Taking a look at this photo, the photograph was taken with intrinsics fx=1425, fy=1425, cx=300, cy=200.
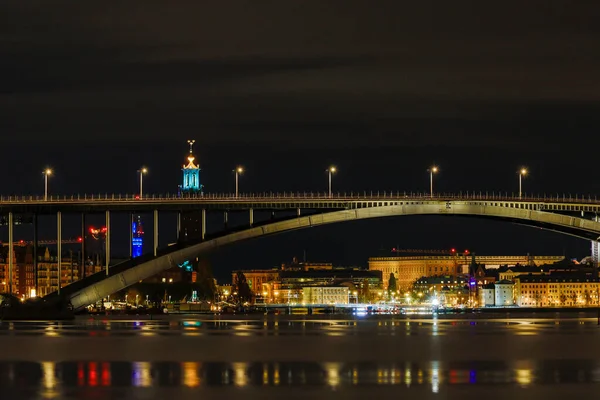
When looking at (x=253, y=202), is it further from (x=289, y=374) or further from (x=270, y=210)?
(x=289, y=374)

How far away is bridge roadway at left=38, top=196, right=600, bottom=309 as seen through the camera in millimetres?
136250

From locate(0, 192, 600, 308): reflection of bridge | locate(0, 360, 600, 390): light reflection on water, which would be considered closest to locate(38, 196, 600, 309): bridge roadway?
locate(0, 192, 600, 308): reflection of bridge

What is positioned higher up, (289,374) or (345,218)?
(345,218)

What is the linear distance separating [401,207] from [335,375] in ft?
316

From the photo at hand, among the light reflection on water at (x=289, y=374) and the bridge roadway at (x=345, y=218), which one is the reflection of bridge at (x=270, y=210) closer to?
the bridge roadway at (x=345, y=218)

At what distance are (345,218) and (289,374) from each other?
304 feet

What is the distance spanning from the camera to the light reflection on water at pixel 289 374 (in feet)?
159

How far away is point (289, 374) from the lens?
171 feet

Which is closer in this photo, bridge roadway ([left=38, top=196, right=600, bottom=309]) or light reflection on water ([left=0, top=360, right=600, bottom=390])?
light reflection on water ([left=0, top=360, right=600, bottom=390])

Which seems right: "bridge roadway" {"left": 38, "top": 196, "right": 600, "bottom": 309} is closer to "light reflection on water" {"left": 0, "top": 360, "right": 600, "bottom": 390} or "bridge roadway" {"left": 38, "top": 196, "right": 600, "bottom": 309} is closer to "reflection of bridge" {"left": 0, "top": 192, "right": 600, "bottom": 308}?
"reflection of bridge" {"left": 0, "top": 192, "right": 600, "bottom": 308}

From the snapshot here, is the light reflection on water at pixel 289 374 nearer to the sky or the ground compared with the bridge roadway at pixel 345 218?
nearer to the ground

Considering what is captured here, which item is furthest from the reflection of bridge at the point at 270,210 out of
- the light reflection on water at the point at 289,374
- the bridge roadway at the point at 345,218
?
the light reflection on water at the point at 289,374

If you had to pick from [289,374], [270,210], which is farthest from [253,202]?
[289,374]

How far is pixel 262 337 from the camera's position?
8388 cm
